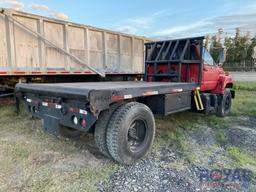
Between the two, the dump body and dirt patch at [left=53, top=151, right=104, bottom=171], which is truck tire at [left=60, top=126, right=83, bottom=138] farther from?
the dump body

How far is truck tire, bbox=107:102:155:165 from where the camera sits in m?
3.23

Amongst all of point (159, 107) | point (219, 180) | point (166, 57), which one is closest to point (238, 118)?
point (166, 57)

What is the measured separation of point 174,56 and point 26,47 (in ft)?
13.1

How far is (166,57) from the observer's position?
6.03m

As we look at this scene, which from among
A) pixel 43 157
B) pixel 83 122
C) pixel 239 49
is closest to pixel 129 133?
pixel 83 122

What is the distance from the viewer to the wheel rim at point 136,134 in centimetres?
355

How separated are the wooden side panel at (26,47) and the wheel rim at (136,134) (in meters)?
4.04

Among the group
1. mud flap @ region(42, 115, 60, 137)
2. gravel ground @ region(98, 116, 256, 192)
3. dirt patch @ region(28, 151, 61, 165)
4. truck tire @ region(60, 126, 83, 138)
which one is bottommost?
gravel ground @ region(98, 116, 256, 192)

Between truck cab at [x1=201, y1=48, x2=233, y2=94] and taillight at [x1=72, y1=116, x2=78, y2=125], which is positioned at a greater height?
truck cab at [x1=201, y1=48, x2=233, y2=94]

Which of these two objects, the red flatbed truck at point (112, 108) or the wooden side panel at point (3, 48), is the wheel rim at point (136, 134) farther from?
the wooden side panel at point (3, 48)

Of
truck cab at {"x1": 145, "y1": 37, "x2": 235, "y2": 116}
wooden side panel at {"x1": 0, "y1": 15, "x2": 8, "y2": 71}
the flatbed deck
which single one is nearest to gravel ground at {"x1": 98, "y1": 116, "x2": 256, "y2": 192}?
the flatbed deck

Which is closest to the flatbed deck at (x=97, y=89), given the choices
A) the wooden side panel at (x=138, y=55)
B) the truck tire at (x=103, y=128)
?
the truck tire at (x=103, y=128)

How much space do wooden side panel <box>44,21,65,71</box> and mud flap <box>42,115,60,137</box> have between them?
3357mm

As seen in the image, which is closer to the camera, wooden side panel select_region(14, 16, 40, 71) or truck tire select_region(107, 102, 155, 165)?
truck tire select_region(107, 102, 155, 165)
